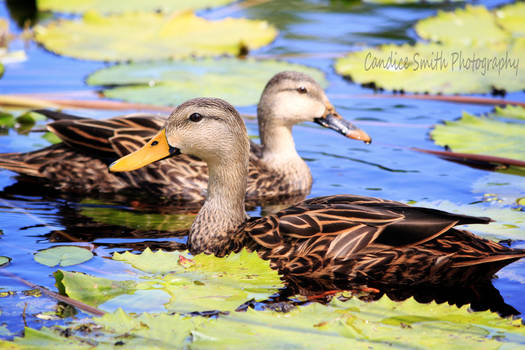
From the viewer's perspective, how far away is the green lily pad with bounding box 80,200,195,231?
657cm

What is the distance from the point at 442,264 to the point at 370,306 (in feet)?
3.10

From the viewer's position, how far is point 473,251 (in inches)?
201

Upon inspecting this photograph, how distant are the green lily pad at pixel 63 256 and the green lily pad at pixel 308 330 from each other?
115 cm

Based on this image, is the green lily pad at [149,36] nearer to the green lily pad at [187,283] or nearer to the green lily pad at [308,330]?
the green lily pad at [187,283]

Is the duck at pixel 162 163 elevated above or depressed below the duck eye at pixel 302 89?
below

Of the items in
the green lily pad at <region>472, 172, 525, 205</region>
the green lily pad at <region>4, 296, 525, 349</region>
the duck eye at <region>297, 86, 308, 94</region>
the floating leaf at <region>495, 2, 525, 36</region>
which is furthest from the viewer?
the floating leaf at <region>495, 2, 525, 36</region>

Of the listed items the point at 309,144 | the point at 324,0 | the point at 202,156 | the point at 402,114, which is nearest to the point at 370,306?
the point at 202,156

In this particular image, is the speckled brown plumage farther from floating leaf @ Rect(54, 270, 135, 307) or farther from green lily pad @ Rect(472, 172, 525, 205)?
floating leaf @ Rect(54, 270, 135, 307)

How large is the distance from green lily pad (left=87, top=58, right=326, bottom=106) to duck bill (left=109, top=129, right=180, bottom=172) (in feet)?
10.5

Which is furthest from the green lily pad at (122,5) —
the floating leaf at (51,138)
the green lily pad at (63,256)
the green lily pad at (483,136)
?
the green lily pad at (63,256)

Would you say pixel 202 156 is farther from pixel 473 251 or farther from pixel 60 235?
pixel 473 251

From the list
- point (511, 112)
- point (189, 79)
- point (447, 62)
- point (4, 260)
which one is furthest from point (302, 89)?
point (4, 260)

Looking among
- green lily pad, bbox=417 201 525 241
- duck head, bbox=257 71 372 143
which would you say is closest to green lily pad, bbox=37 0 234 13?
duck head, bbox=257 71 372 143

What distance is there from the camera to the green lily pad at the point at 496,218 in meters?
5.95
